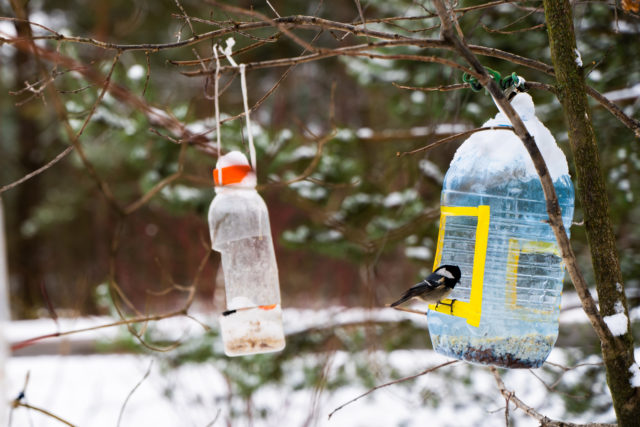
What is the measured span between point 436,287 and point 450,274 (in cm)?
5

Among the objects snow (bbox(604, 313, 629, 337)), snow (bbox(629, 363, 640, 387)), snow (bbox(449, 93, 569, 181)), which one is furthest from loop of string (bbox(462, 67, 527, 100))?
snow (bbox(629, 363, 640, 387))

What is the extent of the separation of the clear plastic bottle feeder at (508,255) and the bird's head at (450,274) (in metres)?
0.05

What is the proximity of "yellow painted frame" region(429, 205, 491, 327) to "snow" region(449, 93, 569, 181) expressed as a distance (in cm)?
16

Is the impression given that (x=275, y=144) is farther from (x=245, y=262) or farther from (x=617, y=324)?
(x=617, y=324)

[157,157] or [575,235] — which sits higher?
[157,157]

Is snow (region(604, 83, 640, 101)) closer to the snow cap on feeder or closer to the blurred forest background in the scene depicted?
the blurred forest background

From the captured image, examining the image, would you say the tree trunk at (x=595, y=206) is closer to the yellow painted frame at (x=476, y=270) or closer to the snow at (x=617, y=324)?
the snow at (x=617, y=324)

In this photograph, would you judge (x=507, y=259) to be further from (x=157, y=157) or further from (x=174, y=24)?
(x=174, y=24)

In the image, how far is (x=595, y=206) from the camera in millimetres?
1388

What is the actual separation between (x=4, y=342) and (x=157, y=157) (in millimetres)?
3488

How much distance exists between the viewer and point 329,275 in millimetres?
9820

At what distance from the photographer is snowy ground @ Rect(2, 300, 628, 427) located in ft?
16.9

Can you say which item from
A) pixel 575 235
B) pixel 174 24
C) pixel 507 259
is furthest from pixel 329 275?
pixel 507 259

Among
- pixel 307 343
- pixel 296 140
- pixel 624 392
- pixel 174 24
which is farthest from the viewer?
pixel 174 24
